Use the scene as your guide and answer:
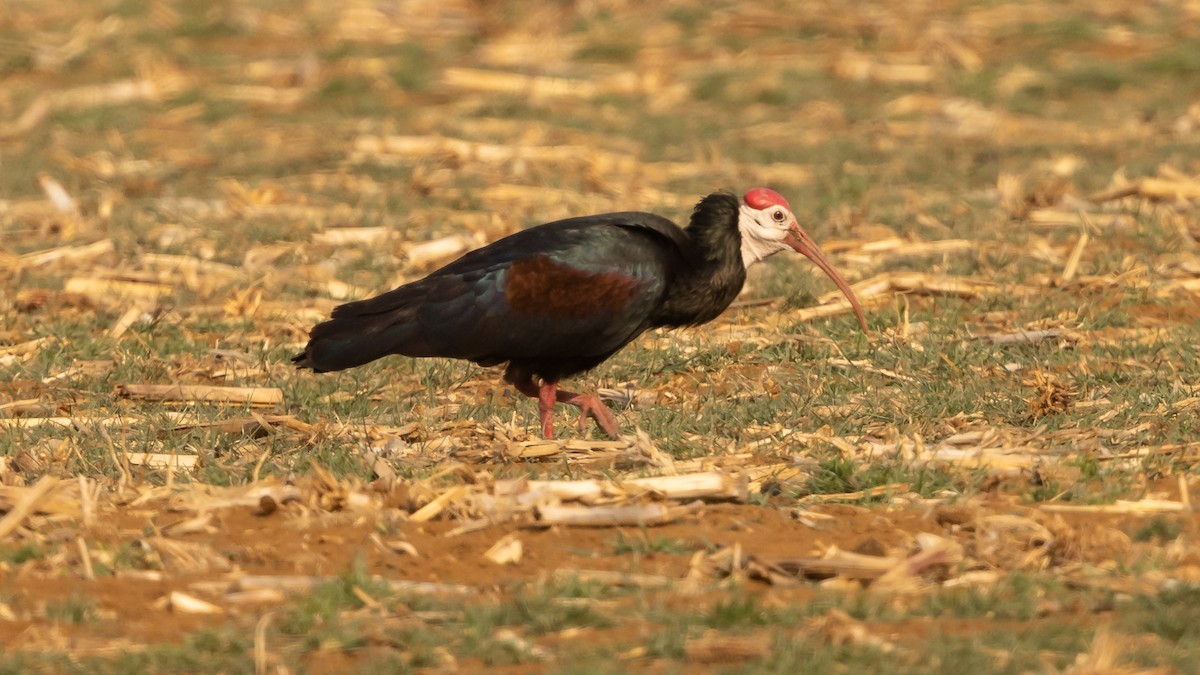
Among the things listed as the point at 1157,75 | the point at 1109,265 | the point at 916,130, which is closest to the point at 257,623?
the point at 1109,265

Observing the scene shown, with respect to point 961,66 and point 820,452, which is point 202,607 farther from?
point 961,66

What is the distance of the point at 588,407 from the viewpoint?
7629 mm

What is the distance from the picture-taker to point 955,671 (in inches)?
Result: 195

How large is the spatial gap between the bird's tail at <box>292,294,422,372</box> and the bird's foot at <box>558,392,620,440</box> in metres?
0.63

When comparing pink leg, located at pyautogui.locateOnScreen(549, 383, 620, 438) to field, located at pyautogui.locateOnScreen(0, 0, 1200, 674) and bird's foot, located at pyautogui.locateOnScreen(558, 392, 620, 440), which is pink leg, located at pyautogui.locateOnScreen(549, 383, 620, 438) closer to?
bird's foot, located at pyautogui.locateOnScreen(558, 392, 620, 440)

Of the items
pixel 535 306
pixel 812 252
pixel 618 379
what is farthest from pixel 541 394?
pixel 812 252

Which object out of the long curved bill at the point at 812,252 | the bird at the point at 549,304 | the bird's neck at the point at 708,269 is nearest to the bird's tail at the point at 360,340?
the bird at the point at 549,304

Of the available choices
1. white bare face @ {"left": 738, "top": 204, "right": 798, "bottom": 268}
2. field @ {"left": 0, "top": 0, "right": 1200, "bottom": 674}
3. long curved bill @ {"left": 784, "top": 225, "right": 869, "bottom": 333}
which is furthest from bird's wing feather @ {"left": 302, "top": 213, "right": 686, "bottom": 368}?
long curved bill @ {"left": 784, "top": 225, "right": 869, "bottom": 333}

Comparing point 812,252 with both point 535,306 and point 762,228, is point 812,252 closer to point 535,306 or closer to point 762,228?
point 762,228

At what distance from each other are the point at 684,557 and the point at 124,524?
5.91ft

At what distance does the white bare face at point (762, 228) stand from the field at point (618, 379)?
58 centimetres

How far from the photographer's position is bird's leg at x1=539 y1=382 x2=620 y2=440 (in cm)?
752

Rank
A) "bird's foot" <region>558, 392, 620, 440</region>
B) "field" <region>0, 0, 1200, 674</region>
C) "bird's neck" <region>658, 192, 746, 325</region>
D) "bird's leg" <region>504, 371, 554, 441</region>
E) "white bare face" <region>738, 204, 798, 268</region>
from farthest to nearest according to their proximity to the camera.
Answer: "white bare face" <region>738, 204, 798, 268</region> → "bird's neck" <region>658, 192, 746, 325</region> → "bird's leg" <region>504, 371, 554, 441</region> → "bird's foot" <region>558, 392, 620, 440</region> → "field" <region>0, 0, 1200, 674</region>

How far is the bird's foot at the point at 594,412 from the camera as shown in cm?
751
